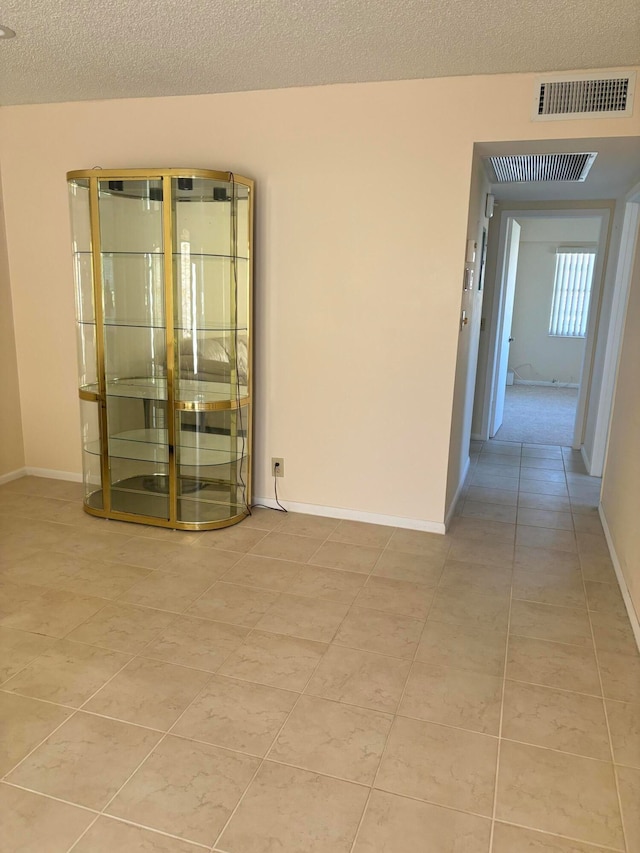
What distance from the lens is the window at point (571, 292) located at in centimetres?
992

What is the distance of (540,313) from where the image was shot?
Result: 10180 millimetres

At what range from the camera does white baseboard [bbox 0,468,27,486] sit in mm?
4502

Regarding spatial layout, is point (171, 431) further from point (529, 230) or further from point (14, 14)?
point (529, 230)

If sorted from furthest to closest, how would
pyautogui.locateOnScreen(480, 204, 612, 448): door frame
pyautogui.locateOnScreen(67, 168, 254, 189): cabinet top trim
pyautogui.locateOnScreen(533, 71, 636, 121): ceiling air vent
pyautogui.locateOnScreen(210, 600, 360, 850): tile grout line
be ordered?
pyautogui.locateOnScreen(480, 204, 612, 448): door frame, pyautogui.locateOnScreen(67, 168, 254, 189): cabinet top trim, pyautogui.locateOnScreen(533, 71, 636, 121): ceiling air vent, pyautogui.locateOnScreen(210, 600, 360, 850): tile grout line

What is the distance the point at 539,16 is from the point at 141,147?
7.99 feet

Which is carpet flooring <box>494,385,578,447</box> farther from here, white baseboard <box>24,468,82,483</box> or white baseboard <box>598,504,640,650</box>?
white baseboard <box>24,468,82,483</box>

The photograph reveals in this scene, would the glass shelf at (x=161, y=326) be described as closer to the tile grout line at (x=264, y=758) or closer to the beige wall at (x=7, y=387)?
the beige wall at (x=7, y=387)

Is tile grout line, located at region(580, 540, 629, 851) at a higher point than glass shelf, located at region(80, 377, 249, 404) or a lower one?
lower

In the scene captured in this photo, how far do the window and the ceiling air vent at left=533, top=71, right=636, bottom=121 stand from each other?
291 inches

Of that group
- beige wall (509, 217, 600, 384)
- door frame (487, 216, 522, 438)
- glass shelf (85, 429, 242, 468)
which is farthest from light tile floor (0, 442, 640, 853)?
beige wall (509, 217, 600, 384)

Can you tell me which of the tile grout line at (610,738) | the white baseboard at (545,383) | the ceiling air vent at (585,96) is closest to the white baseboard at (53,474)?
the tile grout line at (610,738)

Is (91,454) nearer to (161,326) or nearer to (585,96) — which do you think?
(161,326)

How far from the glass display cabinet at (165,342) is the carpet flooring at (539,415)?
3.57 m

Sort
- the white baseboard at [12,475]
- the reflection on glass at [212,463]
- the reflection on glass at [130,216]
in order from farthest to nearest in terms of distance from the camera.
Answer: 1. the white baseboard at [12,475]
2. the reflection on glass at [212,463]
3. the reflection on glass at [130,216]
